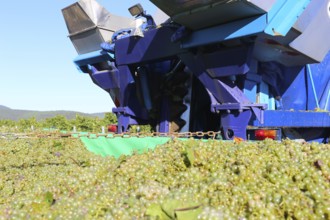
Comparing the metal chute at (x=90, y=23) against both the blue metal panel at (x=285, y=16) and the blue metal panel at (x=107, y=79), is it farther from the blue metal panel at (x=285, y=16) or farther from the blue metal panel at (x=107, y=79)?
the blue metal panel at (x=285, y=16)

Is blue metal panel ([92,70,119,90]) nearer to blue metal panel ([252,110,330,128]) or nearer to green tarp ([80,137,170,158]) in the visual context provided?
green tarp ([80,137,170,158])

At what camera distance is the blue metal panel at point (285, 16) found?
4.05 meters

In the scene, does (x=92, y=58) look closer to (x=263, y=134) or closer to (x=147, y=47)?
(x=147, y=47)

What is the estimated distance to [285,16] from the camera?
4.21 m

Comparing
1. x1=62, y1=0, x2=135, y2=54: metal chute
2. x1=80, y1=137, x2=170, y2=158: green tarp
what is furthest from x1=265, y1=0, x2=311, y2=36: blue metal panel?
x1=62, y1=0, x2=135, y2=54: metal chute

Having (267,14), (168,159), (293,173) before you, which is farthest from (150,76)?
(293,173)

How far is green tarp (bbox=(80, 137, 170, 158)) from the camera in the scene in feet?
13.6

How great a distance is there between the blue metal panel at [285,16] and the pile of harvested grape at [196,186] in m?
1.98

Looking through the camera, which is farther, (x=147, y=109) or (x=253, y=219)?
(x=147, y=109)

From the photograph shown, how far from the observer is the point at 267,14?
3982 millimetres

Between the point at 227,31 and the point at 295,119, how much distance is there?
1887 mm

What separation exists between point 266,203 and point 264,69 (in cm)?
382

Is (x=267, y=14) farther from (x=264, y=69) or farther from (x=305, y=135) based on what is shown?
(x=305, y=135)

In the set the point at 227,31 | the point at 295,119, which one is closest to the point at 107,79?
the point at 227,31
